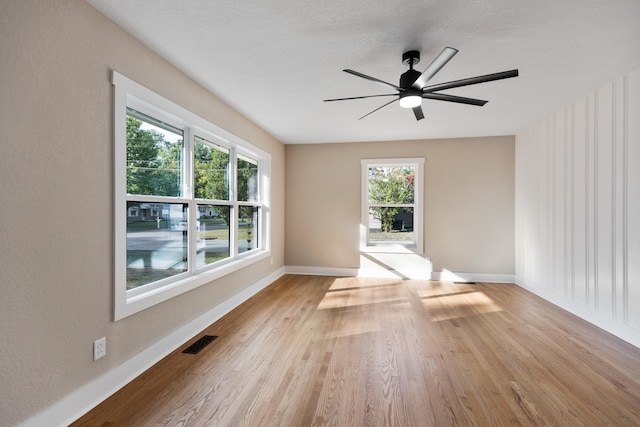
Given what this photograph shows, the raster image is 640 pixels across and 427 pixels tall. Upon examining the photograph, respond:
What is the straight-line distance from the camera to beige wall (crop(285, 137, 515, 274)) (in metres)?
5.47

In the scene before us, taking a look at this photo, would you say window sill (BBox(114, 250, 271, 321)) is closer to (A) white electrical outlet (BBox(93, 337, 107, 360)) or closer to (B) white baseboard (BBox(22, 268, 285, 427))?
(A) white electrical outlet (BBox(93, 337, 107, 360))

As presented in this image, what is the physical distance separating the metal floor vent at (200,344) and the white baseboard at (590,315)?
→ 12.6 feet

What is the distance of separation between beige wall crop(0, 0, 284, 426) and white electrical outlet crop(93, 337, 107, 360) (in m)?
0.04

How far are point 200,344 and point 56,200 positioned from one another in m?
1.72

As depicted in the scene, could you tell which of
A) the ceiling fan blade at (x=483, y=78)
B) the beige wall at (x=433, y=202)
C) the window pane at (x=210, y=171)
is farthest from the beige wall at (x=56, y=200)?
the beige wall at (x=433, y=202)

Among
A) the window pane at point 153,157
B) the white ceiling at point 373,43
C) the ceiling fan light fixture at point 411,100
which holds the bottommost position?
the window pane at point 153,157

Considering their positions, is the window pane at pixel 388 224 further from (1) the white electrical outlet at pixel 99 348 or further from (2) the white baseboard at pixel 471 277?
(1) the white electrical outlet at pixel 99 348

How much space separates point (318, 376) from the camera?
2.36 m

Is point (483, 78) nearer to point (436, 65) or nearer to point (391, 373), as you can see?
point (436, 65)

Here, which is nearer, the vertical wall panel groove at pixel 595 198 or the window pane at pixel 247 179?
the vertical wall panel groove at pixel 595 198

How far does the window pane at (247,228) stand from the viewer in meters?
4.53

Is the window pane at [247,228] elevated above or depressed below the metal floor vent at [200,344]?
above

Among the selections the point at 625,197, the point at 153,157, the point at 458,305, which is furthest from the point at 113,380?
the point at 625,197

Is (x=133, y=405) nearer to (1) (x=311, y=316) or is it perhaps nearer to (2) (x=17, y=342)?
(2) (x=17, y=342)
